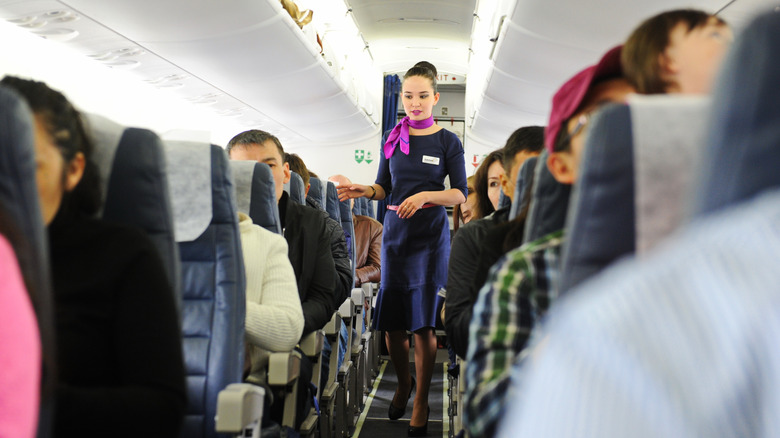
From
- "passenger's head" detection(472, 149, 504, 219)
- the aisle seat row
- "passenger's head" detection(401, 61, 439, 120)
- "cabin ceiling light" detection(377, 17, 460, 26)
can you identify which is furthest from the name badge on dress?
"cabin ceiling light" detection(377, 17, 460, 26)

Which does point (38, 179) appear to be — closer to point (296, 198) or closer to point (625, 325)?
point (625, 325)

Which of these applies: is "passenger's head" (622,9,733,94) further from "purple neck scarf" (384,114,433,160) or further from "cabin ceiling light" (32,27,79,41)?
"cabin ceiling light" (32,27,79,41)

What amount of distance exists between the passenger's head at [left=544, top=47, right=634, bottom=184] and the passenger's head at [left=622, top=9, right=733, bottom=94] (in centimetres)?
5

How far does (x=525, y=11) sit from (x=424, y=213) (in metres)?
1.36

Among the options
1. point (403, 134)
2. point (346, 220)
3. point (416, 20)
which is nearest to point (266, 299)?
point (403, 134)

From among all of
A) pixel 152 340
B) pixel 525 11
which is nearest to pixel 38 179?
pixel 152 340

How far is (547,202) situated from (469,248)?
1187 millimetres

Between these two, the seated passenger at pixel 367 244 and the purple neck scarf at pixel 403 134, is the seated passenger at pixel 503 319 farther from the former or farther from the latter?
the seated passenger at pixel 367 244

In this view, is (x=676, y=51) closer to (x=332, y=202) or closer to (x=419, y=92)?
(x=419, y=92)

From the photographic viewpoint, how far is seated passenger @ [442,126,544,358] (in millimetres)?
2088

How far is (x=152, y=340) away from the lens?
1.17 metres

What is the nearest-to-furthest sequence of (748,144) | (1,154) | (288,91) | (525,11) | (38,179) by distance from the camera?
1. (748,144)
2. (1,154)
3. (38,179)
4. (525,11)
5. (288,91)

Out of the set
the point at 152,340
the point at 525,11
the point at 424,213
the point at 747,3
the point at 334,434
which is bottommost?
the point at 334,434

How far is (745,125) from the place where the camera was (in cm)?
48
